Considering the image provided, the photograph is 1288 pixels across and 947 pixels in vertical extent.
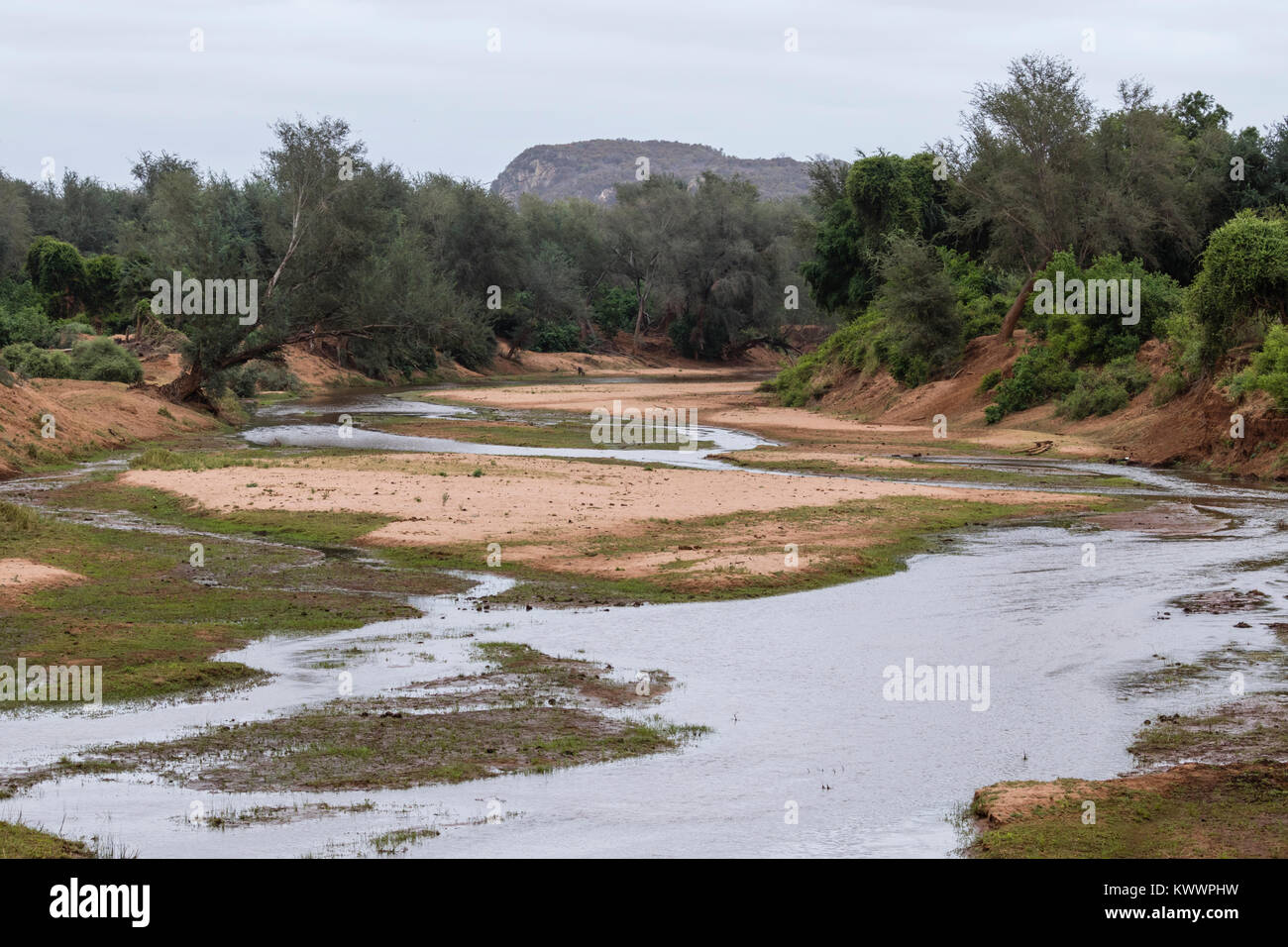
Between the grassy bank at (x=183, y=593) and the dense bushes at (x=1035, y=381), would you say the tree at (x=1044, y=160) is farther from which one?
the grassy bank at (x=183, y=593)

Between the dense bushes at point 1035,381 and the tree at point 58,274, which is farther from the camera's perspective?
the tree at point 58,274

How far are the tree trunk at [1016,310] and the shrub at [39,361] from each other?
124ft

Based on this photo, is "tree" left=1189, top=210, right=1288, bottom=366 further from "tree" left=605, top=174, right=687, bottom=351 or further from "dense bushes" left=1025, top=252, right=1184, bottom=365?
"tree" left=605, top=174, right=687, bottom=351

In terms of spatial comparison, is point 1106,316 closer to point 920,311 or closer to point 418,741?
point 920,311

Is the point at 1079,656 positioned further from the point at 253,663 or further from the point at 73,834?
the point at 73,834

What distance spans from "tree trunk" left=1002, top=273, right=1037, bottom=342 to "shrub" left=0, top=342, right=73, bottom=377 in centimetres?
3784

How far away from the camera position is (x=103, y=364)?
52812mm

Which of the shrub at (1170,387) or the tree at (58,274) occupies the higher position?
the tree at (58,274)

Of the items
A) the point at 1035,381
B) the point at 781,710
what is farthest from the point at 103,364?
the point at 781,710

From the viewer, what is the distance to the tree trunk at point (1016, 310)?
54.5 meters

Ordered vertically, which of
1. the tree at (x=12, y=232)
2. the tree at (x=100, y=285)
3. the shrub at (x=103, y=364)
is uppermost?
the tree at (x=12, y=232)

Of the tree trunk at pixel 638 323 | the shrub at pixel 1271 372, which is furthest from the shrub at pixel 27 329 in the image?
the tree trunk at pixel 638 323

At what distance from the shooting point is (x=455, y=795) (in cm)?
1055

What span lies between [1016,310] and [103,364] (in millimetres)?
37006
